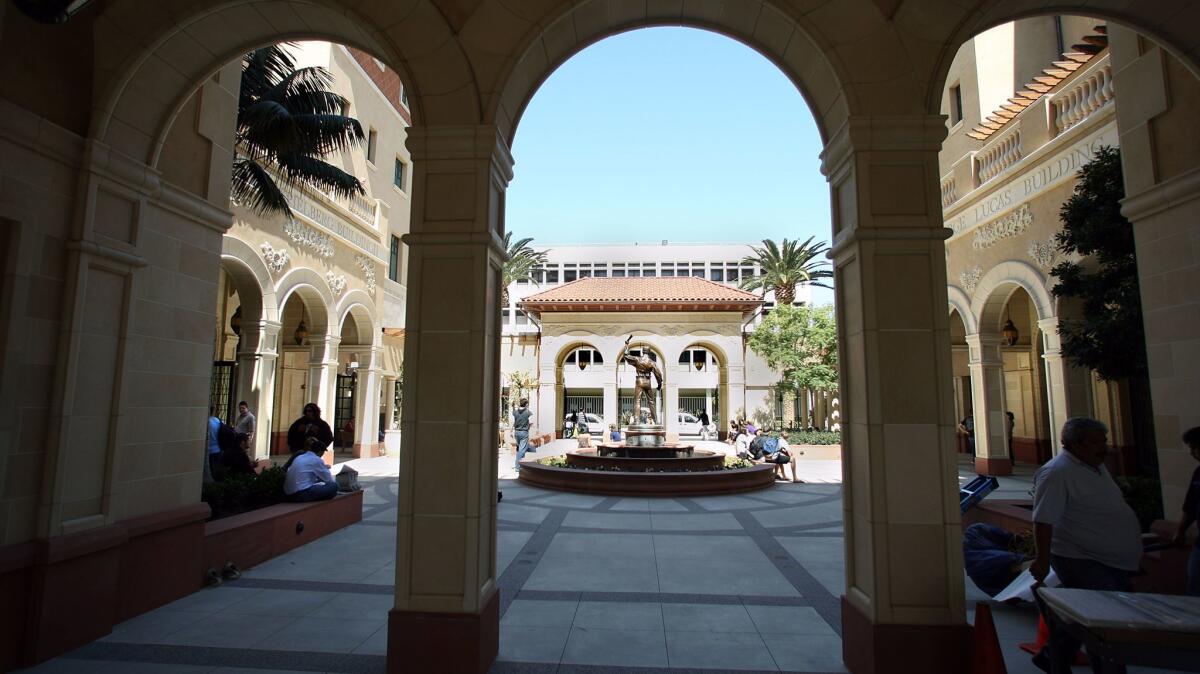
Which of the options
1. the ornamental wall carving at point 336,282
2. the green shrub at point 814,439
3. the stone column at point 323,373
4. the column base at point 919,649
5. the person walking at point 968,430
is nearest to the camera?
the column base at point 919,649

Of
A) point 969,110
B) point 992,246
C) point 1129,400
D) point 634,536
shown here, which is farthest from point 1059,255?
point 634,536

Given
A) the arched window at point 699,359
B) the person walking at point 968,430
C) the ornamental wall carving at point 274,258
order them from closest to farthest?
the ornamental wall carving at point 274,258 → the person walking at point 968,430 → the arched window at point 699,359

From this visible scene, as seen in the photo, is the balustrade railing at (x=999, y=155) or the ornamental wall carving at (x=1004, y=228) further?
the balustrade railing at (x=999, y=155)

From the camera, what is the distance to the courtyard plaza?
4.22 meters

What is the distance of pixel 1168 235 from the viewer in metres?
5.27

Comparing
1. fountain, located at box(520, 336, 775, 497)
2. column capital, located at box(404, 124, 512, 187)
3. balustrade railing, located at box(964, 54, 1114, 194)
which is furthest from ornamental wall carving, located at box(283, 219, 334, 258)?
balustrade railing, located at box(964, 54, 1114, 194)

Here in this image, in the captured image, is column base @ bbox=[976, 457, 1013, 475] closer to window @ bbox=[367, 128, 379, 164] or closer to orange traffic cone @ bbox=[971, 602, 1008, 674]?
orange traffic cone @ bbox=[971, 602, 1008, 674]

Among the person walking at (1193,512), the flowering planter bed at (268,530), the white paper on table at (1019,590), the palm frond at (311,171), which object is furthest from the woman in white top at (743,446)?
the palm frond at (311,171)

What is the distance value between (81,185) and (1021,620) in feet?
29.3

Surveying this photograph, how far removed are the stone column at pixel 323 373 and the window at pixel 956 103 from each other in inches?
821

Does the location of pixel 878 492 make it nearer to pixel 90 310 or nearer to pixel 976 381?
pixel 90 310

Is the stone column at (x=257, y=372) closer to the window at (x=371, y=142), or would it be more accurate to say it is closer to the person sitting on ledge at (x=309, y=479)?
the person sitting on ledge at (x=309, y=479)

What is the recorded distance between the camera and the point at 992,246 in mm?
14617

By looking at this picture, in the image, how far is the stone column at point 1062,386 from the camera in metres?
12.5
